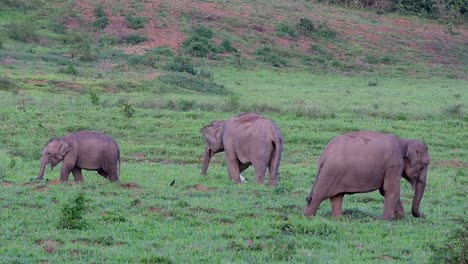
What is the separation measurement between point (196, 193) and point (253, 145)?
1.72 m

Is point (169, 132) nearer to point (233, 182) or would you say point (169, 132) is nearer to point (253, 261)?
point (233, 182)

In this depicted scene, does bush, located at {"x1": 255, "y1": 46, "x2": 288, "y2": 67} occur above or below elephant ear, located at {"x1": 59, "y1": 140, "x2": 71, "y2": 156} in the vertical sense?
below

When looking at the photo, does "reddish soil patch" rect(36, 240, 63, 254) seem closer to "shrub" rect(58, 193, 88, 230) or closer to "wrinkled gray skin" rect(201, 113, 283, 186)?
"shrub" rect(58, 193, 88, 230)

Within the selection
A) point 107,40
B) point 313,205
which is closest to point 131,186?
point 313,205

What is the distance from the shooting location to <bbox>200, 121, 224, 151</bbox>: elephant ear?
16.7m

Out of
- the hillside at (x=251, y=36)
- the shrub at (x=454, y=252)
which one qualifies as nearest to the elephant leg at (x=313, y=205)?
the shrub at (x=454, y=252)

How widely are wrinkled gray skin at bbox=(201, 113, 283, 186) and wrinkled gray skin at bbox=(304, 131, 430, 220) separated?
3227mm

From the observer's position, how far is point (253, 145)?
15516 millimetres

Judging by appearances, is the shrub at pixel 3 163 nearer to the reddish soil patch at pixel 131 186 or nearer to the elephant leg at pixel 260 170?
the reddish soil patch at pixel 131 186

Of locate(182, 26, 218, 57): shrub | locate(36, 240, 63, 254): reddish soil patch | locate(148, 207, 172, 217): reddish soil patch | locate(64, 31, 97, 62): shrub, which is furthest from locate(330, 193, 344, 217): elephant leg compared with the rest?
locate(182, 26, 218, 57): shrub

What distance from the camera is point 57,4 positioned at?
51.4 metres

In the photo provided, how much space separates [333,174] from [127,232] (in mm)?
2673

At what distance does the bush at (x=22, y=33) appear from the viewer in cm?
4328

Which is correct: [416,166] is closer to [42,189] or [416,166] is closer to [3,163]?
[42,189]
